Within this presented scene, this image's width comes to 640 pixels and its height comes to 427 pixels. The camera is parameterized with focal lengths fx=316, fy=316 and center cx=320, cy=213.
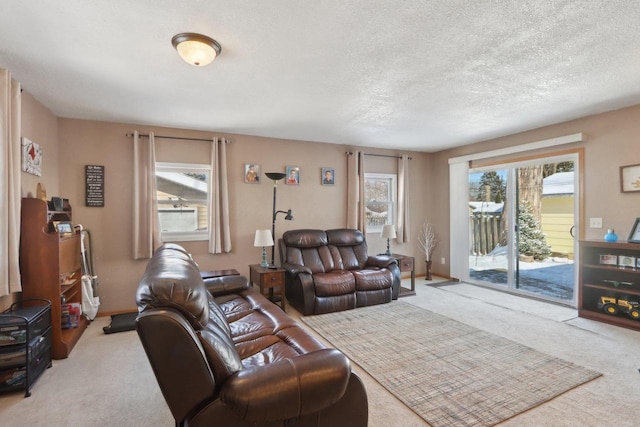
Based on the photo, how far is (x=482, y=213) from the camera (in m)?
5.42

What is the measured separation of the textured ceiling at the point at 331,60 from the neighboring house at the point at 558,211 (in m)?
0.88

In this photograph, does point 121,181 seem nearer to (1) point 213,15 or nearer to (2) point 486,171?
(1) point 213,15

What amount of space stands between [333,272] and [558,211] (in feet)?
10.6

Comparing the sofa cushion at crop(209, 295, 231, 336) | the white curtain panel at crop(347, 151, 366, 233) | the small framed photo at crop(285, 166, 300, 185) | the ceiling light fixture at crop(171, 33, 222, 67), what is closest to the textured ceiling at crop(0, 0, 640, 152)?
the ceiling light fixture at crop(171, 33, 222, 67)

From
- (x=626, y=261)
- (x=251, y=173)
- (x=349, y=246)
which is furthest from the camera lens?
(x=349, y=246)

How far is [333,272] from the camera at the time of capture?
4492 millimetres

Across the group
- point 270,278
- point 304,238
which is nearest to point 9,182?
point 270,278

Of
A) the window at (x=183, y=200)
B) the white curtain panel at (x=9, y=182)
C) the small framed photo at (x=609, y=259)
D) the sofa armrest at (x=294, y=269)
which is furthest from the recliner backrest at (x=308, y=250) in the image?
the small framed photo at (x=609, y=259)

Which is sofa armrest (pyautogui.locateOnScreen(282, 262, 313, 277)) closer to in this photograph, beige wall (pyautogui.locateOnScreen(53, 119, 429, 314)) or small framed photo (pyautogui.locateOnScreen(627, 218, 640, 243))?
beige wall (pyautogui.locateOnScreen(53, 119, 429, 314))

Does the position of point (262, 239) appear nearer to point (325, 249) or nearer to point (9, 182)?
point (325, 249)

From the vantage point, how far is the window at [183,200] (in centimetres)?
438

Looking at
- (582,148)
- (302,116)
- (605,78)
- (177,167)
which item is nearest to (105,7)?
(302,116)

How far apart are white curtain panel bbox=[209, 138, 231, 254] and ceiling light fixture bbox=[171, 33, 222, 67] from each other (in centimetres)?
232

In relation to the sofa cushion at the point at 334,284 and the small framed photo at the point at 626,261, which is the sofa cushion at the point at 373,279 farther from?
the small framed photo at the point at 626,261
